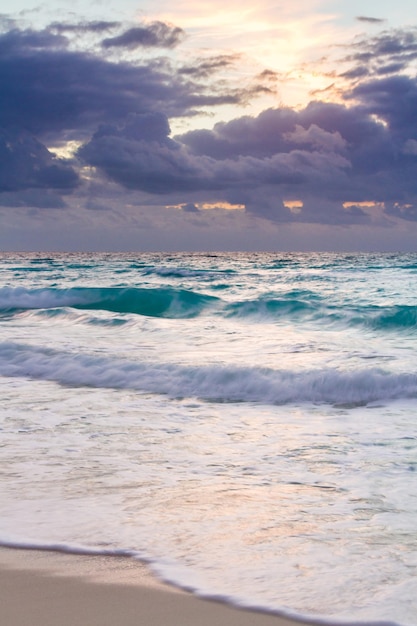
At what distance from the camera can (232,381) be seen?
340 inches

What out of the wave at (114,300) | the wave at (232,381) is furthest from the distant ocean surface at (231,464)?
the wave at (114,300)

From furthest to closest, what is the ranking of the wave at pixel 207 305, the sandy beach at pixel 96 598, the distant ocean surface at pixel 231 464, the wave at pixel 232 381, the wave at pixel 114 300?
the wave at pixel 114 300
the wave at pixel 207 305
the wave at pixel 232 381
the distant ocean surface at pixel 231 464
the sandy beach at pixel 96 598

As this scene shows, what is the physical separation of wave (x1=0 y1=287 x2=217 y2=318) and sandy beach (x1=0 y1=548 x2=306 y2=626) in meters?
18.1

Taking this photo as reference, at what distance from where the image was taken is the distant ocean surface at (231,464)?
3191 millimetres

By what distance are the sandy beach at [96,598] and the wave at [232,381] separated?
15.5ft

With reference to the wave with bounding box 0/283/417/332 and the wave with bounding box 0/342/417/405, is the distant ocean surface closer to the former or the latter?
the wave with bounding box 0/342/417/405

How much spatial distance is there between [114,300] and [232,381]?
18169mm

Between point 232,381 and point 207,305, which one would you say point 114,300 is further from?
point 232,381

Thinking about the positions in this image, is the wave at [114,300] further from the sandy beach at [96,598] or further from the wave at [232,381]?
the sandy beach at [96,598]

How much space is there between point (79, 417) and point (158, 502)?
2.70 m

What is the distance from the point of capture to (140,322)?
15.9m

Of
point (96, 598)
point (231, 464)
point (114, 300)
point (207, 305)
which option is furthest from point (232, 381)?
point (114, 300)

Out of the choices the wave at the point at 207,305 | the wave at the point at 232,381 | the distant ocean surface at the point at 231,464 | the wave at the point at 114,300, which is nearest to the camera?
the distant ocean surface at the point at 231,464

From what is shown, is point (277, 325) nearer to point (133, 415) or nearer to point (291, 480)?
point (133, 415)
